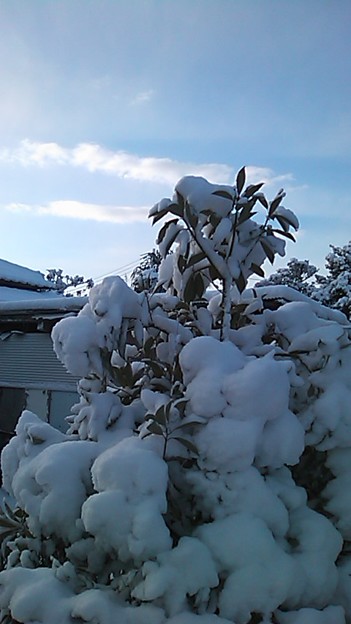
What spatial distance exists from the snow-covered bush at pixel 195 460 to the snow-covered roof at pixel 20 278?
8535 mm

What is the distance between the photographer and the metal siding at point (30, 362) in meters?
6.36

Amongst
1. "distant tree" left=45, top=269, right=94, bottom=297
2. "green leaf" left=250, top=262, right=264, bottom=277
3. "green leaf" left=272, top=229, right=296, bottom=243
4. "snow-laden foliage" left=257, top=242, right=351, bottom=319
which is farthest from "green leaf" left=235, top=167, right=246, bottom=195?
"distant tree" left=45, top=269, right=94, bottom=297

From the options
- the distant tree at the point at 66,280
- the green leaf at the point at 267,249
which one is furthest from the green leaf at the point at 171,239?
the distant tree at the point at 66,280

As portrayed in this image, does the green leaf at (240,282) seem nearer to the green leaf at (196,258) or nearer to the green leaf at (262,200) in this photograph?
the green leaf at (196,258)

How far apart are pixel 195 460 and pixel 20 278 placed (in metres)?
9.38

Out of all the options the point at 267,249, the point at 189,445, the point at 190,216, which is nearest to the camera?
the point at 189,445

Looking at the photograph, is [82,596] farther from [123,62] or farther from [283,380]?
[123,62]

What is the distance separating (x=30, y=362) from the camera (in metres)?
6.62

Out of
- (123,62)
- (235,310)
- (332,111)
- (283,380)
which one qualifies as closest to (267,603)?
(283,380)

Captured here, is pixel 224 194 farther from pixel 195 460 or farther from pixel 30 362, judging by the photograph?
pixel 30 362

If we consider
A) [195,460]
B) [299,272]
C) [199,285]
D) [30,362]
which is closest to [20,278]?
[30,362]

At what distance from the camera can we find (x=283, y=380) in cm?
170

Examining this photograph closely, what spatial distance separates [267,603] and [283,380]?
0.64 m

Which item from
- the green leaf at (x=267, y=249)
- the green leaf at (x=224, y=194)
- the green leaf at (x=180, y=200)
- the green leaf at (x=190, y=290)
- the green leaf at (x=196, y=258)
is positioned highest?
the green leaf at (x=224, y=194)
